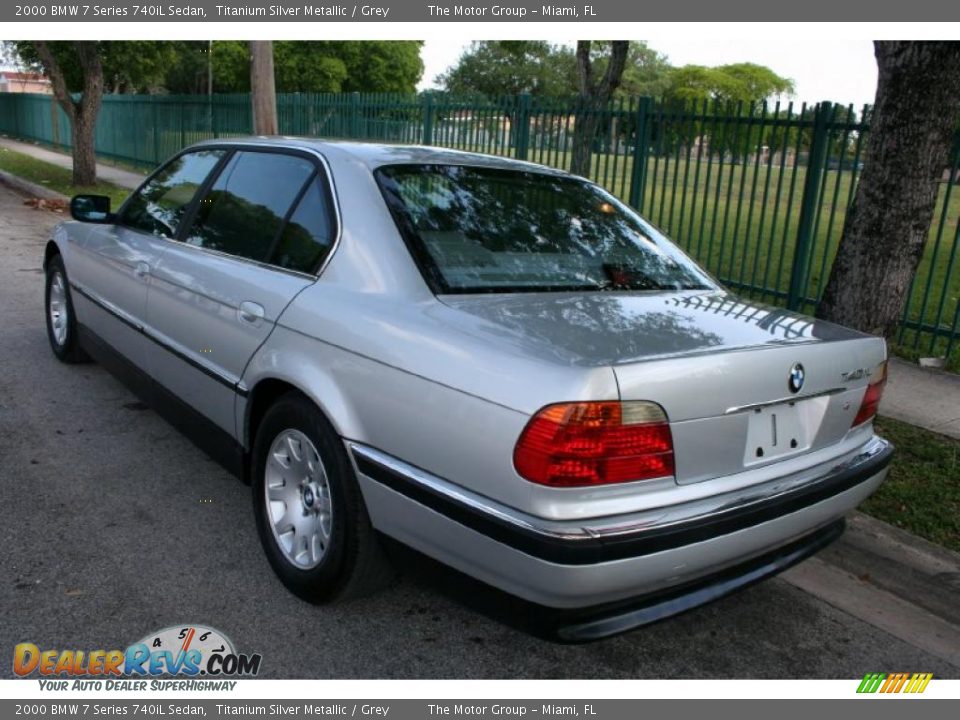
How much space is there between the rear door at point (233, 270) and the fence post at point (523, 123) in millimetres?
6841

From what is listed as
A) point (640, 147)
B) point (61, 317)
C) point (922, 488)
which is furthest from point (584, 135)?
point (922, 488)

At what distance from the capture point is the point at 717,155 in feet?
27.5

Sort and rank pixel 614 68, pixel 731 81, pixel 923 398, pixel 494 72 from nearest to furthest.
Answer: pixel 923 398, pixel 614 68, pixel 494 72, pixel 731 81

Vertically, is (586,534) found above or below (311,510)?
above

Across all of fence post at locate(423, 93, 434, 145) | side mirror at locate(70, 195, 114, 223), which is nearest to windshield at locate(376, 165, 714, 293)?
side mirror at locate(70, 195, 114, 223)

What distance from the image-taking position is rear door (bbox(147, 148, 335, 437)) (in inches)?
125

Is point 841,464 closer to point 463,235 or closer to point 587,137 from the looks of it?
point 463,235

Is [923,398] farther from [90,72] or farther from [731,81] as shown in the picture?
[731,81]

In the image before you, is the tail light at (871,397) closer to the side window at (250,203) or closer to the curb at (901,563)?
the curb at (901,563)

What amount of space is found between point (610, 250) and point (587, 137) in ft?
21.2

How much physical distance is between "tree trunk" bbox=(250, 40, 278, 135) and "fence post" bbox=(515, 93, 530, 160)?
3.28 meters

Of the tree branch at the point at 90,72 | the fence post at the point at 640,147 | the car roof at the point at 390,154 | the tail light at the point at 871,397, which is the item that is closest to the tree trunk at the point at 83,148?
the tree branch at the point at 90,72

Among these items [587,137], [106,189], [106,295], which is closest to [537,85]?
[106,189]

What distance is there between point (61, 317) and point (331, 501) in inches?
149
